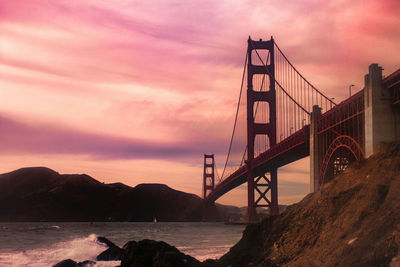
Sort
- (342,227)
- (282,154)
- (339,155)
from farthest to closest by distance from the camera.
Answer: (282,154) → (339,155) → (342,227)

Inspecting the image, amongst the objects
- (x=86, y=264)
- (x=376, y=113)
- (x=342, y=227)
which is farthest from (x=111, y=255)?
(x=342, y=227)

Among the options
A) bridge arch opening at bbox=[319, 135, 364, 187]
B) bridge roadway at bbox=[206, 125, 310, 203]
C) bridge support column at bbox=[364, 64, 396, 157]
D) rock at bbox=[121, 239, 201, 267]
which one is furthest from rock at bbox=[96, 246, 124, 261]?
bridge roadway at bbox=[206, 125, 310, 203]

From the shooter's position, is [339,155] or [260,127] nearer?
[339,155]

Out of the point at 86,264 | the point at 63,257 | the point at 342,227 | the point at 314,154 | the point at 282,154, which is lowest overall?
the point at 63,257

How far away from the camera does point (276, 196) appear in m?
61.8

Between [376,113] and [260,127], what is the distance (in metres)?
40.0

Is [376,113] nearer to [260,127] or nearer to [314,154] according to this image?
[314,154]

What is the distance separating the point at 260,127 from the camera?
63875mm

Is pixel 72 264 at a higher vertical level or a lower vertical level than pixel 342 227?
lower

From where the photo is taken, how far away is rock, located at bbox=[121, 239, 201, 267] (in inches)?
699

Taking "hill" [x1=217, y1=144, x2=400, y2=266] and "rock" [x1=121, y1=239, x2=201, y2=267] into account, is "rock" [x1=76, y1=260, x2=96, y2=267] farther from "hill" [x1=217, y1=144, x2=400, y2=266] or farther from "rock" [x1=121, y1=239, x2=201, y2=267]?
"hill" [x1=217, y1=144, x2=400, y2=266]

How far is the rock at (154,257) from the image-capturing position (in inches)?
699

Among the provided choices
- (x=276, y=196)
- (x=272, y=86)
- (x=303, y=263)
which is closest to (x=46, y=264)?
(x=303, y=263)

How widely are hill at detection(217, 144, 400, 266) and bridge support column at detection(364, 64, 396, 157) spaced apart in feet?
16.4
